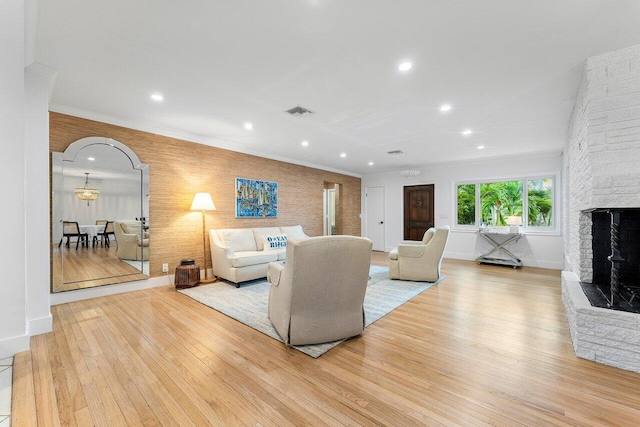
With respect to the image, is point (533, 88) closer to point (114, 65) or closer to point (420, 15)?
point (420, 15)

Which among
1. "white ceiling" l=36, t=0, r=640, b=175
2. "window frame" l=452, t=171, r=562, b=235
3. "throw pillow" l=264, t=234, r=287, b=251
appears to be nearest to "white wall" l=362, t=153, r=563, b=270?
"window frame" l=452, t=171, r=562, b=235

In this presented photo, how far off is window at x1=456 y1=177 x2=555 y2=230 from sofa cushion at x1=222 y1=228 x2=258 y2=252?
16.7ft

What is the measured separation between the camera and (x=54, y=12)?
1812 mm

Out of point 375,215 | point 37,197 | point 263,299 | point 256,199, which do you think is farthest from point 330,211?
point 37,197

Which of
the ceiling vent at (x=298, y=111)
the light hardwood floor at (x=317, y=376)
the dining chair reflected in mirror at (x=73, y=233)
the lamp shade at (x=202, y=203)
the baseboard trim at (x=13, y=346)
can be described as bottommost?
the light hardwood floor at (x=317, y=376)

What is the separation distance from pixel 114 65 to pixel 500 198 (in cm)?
723

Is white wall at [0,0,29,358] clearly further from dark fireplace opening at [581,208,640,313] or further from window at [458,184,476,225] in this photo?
window at [458,184,476,225]

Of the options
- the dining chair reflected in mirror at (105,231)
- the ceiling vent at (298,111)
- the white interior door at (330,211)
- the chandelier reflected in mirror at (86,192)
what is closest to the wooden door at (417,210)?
the white interior door at (330,211)

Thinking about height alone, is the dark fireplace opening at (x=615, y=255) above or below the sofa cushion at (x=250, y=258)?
above

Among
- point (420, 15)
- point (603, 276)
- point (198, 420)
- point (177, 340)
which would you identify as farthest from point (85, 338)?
point (603, 276)

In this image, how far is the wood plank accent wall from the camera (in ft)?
12.0

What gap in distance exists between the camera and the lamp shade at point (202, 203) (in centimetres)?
433

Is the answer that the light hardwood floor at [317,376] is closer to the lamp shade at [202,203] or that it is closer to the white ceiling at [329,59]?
A: the lamp shade at [202,203]

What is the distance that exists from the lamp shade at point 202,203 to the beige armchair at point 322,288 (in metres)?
2.43
